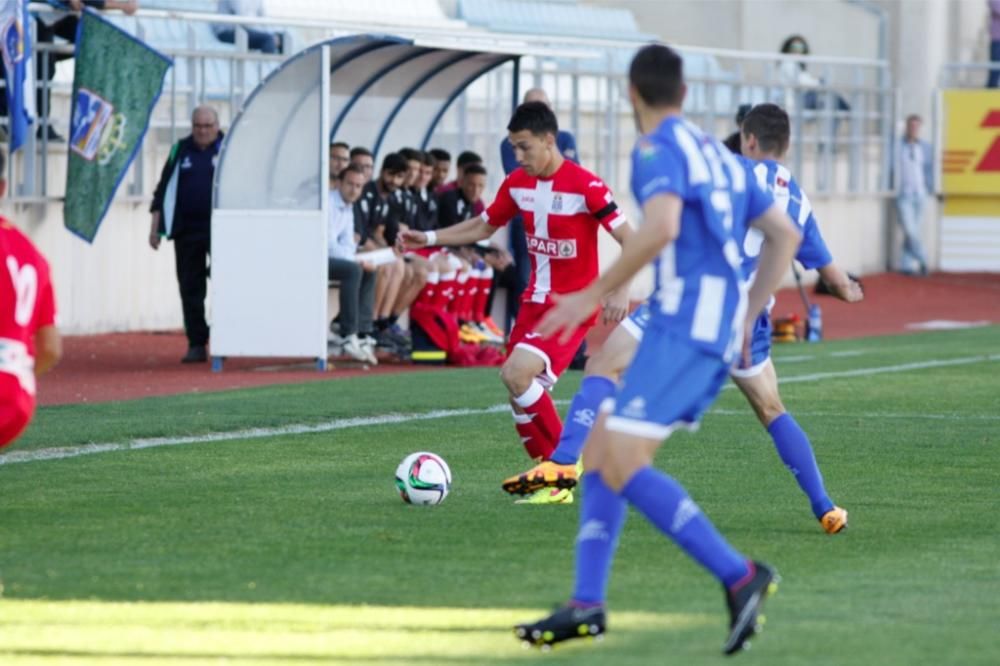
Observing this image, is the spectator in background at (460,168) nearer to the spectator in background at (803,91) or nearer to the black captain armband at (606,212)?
the black captain armband at (606,212)

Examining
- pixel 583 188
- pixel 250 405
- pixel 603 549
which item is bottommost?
pixel 250 405

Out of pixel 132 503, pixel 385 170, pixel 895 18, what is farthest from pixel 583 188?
pixel 895 18

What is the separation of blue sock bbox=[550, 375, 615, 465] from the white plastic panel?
8.08 metres

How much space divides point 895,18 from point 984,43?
3117 millimetres

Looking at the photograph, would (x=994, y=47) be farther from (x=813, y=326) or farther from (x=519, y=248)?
(x=519, y=248)

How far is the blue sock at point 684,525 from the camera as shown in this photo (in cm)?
633

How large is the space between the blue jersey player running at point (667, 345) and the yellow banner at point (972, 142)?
29.9m

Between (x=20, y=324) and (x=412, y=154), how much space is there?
42.3ft

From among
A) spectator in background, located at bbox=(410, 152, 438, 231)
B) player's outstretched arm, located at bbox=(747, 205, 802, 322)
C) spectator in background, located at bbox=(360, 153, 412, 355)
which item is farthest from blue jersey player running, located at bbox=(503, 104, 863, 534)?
spectator in background, located at bbox=(410, 152, 438, 231)

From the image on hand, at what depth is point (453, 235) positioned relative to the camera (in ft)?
34.1

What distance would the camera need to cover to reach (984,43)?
131ft

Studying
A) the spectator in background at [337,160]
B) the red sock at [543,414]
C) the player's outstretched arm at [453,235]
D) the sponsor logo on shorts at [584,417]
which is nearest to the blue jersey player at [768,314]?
the sponsor logo on shorts at [584,417]

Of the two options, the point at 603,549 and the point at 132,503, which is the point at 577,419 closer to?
the point at 132,503

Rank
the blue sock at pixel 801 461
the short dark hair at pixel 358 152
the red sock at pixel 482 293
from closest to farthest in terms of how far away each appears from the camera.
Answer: the blue sock at pixel 801 461
the short dark hair at pixel 358 152
the red sock at pixel 482 293
